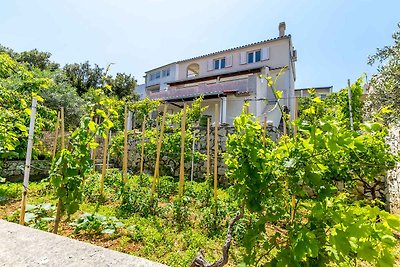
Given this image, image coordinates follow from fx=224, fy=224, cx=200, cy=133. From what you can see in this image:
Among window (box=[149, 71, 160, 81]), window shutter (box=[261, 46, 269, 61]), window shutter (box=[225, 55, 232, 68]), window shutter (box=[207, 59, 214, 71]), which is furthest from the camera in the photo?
window (box=[149, 71, 160, 81])

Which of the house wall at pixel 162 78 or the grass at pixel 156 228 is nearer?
the grass at pixel 156 228

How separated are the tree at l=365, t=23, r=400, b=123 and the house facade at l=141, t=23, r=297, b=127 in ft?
26.0

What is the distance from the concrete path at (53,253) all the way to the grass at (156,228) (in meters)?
1.53

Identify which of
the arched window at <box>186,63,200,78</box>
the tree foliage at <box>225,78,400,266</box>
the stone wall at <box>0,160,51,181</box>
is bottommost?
the stone wall at <box>0,160,51,181</box>

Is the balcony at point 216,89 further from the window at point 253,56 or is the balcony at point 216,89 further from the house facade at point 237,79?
the window at point 253,56

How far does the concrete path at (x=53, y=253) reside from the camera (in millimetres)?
1231

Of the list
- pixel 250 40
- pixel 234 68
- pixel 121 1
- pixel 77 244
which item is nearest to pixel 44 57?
pixel 234 68

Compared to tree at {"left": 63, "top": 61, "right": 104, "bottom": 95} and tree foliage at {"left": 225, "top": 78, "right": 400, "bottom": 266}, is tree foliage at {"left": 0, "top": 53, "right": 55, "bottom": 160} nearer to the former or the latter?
tree foliage at {"left": 225, "top": 78, "right": 400, "bottom": 266}

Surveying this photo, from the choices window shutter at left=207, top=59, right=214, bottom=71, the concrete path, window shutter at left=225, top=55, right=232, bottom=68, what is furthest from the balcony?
the concrete path

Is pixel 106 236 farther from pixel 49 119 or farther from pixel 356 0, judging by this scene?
pixel 356 0

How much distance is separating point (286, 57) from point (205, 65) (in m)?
7.39

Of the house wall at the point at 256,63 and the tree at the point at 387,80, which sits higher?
the house wall at the point at 256,63

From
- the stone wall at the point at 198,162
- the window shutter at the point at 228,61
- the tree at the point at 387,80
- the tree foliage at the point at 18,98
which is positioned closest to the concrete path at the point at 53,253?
the tree foliage at the point at 18,98

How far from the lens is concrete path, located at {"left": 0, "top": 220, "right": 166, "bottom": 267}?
1231mm
